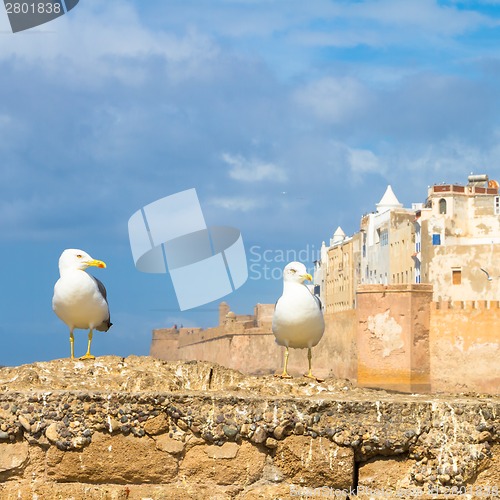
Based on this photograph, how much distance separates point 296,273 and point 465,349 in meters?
31.7

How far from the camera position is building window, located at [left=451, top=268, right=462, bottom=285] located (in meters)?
46.8

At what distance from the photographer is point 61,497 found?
4.14 metres

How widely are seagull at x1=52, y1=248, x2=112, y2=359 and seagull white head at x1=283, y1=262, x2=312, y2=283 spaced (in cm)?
130

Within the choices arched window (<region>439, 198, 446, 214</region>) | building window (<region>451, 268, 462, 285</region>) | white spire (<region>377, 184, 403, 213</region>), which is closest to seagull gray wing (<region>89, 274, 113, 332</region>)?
building window (<region>451, 268, 462, 285</region>)

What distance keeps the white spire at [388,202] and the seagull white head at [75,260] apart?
58.9 metres

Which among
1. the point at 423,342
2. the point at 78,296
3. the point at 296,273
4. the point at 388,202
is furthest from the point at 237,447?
the point at 388,202

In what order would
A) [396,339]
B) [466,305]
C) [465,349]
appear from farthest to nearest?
[466,305], [396,339], [465,349]

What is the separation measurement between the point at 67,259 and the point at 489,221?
47.6 m

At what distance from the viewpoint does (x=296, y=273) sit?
8086mm

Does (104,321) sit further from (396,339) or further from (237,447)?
(396,339)

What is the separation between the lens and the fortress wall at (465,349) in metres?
38.6

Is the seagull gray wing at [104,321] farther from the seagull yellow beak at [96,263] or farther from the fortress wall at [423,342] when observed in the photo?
the fortress wall at [423,342]

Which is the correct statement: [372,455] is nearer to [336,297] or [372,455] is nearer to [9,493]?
[9,493]

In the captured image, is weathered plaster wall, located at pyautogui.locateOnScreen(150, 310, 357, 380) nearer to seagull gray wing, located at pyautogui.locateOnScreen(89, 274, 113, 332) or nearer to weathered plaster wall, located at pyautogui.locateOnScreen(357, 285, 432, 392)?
weathered plaster wall, located at pyautogui.locateOnScreen(357, 285, 432, 392)
